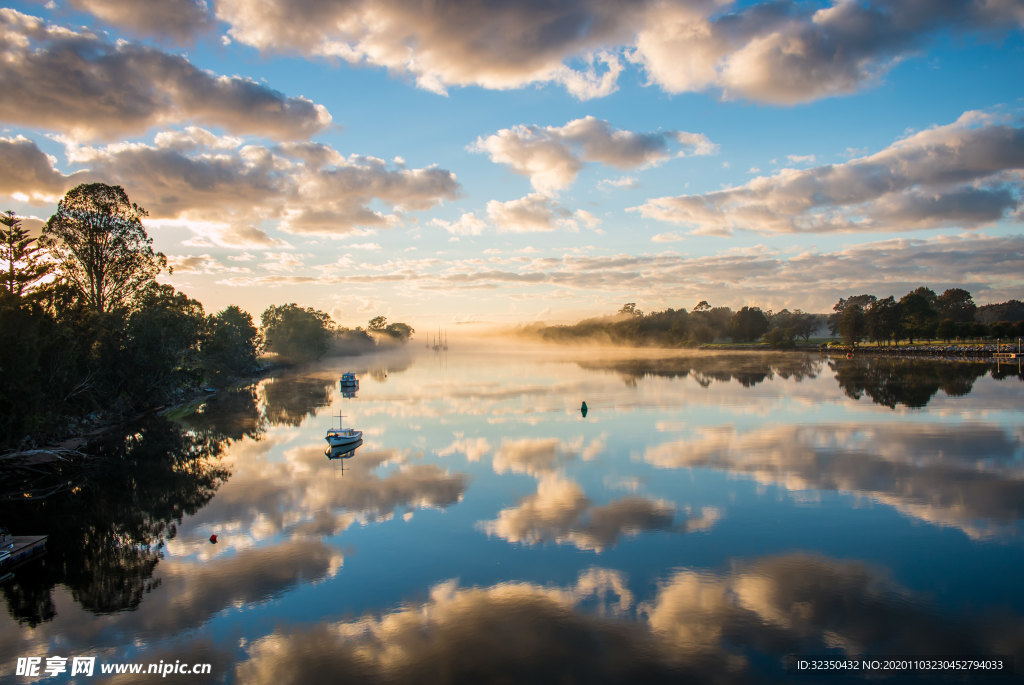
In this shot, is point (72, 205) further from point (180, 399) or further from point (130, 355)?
point (180, 399)

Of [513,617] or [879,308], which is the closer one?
[513,617]

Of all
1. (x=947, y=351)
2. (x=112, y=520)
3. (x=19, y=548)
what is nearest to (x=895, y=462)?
Result: (x=112, y=520)

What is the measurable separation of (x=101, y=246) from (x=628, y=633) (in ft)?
263

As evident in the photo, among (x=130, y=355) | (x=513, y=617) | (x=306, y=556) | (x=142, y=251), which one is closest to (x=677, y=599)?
(x=513, y=617)

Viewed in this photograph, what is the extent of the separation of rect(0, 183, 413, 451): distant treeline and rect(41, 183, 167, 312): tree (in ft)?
0.39

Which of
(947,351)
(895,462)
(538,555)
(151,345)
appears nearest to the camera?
(538,555)

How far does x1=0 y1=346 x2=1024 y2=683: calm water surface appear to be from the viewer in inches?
701

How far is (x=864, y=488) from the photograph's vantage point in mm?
33781

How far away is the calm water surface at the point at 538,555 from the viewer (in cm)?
1781

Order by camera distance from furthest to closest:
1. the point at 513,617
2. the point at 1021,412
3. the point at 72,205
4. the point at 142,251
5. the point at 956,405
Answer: the point at 142,251
the point at 72,205
the point at 956,405
the point at 1021,412
the point at 513,617

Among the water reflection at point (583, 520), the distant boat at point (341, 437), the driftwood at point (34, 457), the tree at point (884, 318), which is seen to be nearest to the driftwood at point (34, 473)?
the driftwood at point (34, 457)

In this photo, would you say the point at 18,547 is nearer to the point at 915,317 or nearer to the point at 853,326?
the point at 853,326

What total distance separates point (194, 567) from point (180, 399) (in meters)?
78.8

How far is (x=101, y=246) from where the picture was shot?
7312cm
